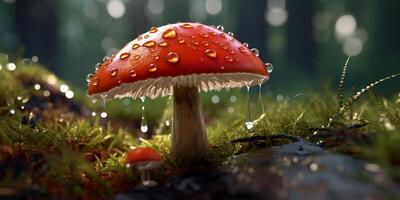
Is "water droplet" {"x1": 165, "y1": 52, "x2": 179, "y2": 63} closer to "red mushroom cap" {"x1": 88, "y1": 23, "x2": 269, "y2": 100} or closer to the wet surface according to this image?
"red mushroom cap" {"x1": 88, "y1": 23, "x2": 269, "y2": 100}

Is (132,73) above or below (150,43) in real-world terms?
below

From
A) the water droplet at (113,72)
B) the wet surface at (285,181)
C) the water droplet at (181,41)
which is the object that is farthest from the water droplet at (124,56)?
the wet surface at (285,181)

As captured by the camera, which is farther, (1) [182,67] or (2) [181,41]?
(2) [181,41]

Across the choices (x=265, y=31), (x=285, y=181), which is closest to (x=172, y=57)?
(x=285, y=181)

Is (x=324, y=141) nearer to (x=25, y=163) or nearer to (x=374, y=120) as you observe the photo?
(x=374, y=120)

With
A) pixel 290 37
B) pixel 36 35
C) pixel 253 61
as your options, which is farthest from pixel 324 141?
pixel 290 37

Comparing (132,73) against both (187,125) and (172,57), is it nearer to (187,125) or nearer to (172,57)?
(172,57)

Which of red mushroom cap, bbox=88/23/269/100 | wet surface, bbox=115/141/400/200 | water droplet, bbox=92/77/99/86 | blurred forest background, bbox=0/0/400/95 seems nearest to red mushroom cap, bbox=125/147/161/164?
wet surface, bbox=115/141/400/200
